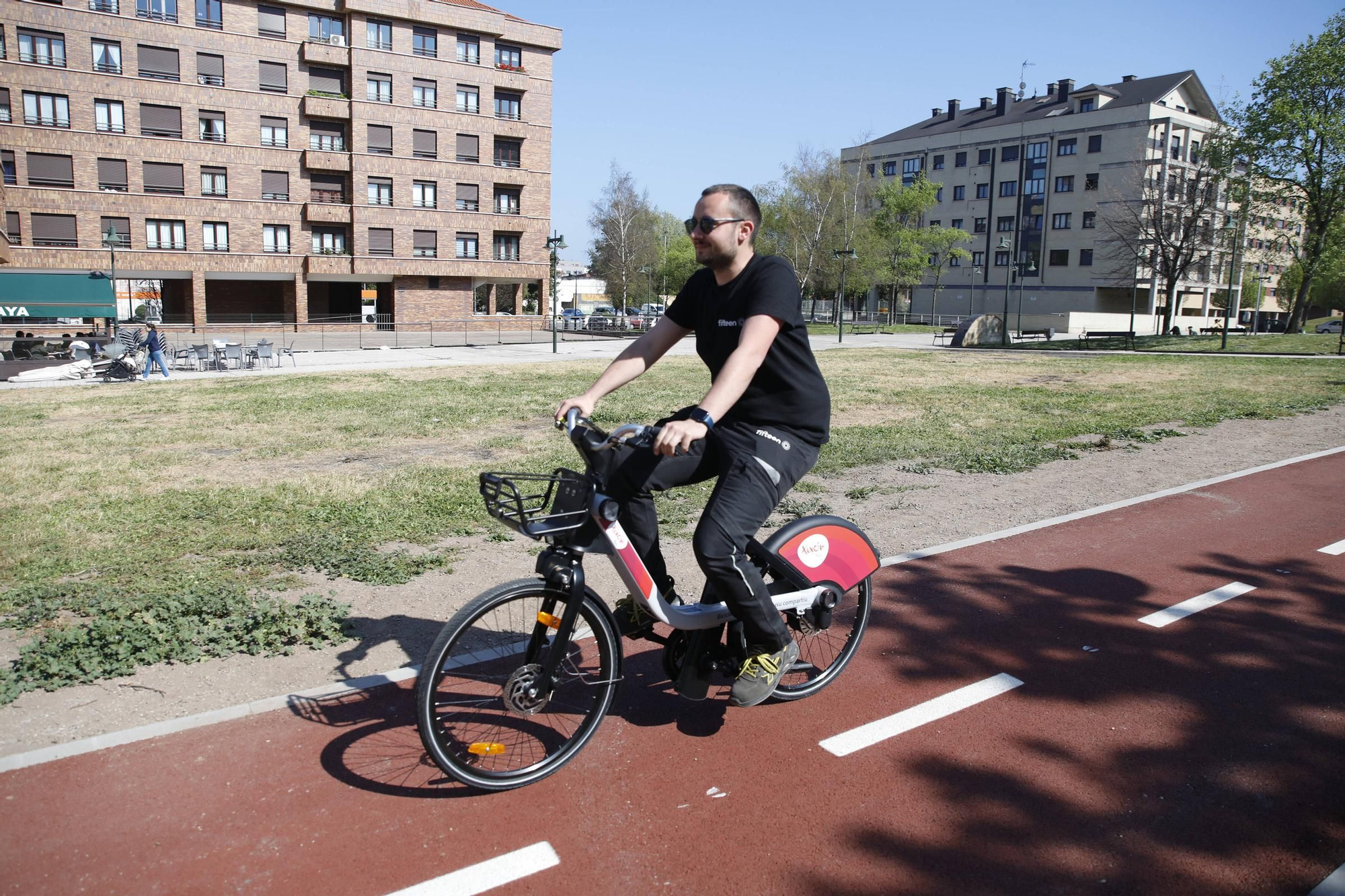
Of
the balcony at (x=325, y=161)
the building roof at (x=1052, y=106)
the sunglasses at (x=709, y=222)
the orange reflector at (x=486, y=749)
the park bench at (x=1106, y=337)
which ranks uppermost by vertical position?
the building roof at (x=1052, y=106)

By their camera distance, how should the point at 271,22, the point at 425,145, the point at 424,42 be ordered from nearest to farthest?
the point at 271,22 < the point at 424,42 < the point at 425,145

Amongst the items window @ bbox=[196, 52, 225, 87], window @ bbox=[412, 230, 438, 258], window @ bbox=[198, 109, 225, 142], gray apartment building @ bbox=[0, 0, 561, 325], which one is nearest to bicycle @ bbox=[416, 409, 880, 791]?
gray apartment building @ bbox=[0, 0, 561, 325]

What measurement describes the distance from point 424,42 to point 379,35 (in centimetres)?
244

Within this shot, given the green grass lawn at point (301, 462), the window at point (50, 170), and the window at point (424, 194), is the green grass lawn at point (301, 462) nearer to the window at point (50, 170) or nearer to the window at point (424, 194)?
the window at point (424, 194)

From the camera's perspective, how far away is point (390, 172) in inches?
1980

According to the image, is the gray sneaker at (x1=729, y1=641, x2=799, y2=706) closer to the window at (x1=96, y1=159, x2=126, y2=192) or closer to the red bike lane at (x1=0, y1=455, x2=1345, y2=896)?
the red bike lane at (x1=0, y1=455, x2=1345, y2=896)

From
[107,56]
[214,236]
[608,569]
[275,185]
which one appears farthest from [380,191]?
[608,569]

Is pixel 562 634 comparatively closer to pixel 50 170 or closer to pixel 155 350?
pixel 155 350

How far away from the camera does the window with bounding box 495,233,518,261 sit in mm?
54500

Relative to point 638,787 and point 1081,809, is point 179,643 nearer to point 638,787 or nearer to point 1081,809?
point 638,787

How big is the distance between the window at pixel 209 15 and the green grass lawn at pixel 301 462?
34.5m

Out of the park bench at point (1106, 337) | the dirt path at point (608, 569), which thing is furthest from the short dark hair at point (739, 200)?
the park bench at point (1106, 337)

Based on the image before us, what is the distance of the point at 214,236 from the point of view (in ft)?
157

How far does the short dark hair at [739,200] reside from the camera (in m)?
3.40
